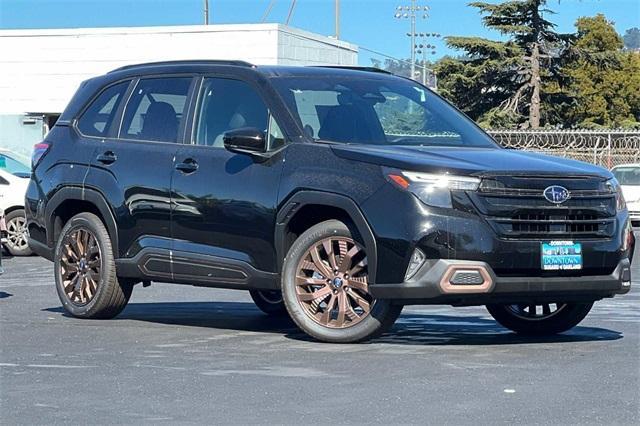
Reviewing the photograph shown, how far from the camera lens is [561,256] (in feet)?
27.7

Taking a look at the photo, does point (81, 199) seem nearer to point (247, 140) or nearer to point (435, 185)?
point (247, 140)

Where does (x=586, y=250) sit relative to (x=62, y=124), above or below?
below

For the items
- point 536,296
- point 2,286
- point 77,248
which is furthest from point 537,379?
point 2,286

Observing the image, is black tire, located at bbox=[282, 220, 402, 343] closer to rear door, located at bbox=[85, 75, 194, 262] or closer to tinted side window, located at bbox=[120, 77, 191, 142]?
rear door, located at bbox=[85, 75, 194, 262]

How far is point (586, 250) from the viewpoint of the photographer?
8578mm

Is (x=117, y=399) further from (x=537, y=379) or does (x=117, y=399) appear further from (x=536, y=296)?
(x=536, y=296)

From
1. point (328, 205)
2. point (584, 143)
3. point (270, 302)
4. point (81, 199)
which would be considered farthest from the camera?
point (584, 143)

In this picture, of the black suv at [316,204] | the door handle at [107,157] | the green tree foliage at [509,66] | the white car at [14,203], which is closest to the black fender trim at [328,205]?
the black suv at [316,204]

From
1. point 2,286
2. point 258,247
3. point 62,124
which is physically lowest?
point 2,286

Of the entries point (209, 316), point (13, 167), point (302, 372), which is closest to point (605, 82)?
point (13, 167)

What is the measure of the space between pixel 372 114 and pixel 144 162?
67.5 inches

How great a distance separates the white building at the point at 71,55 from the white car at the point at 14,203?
1566 cm

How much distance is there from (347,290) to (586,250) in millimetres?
1517

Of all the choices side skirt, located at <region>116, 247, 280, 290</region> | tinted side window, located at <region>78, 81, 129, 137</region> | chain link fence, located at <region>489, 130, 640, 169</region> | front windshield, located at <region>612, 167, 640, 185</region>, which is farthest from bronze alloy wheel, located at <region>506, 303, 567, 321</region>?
chain link fence, located at <region>489, 130, 640, 169</region>
